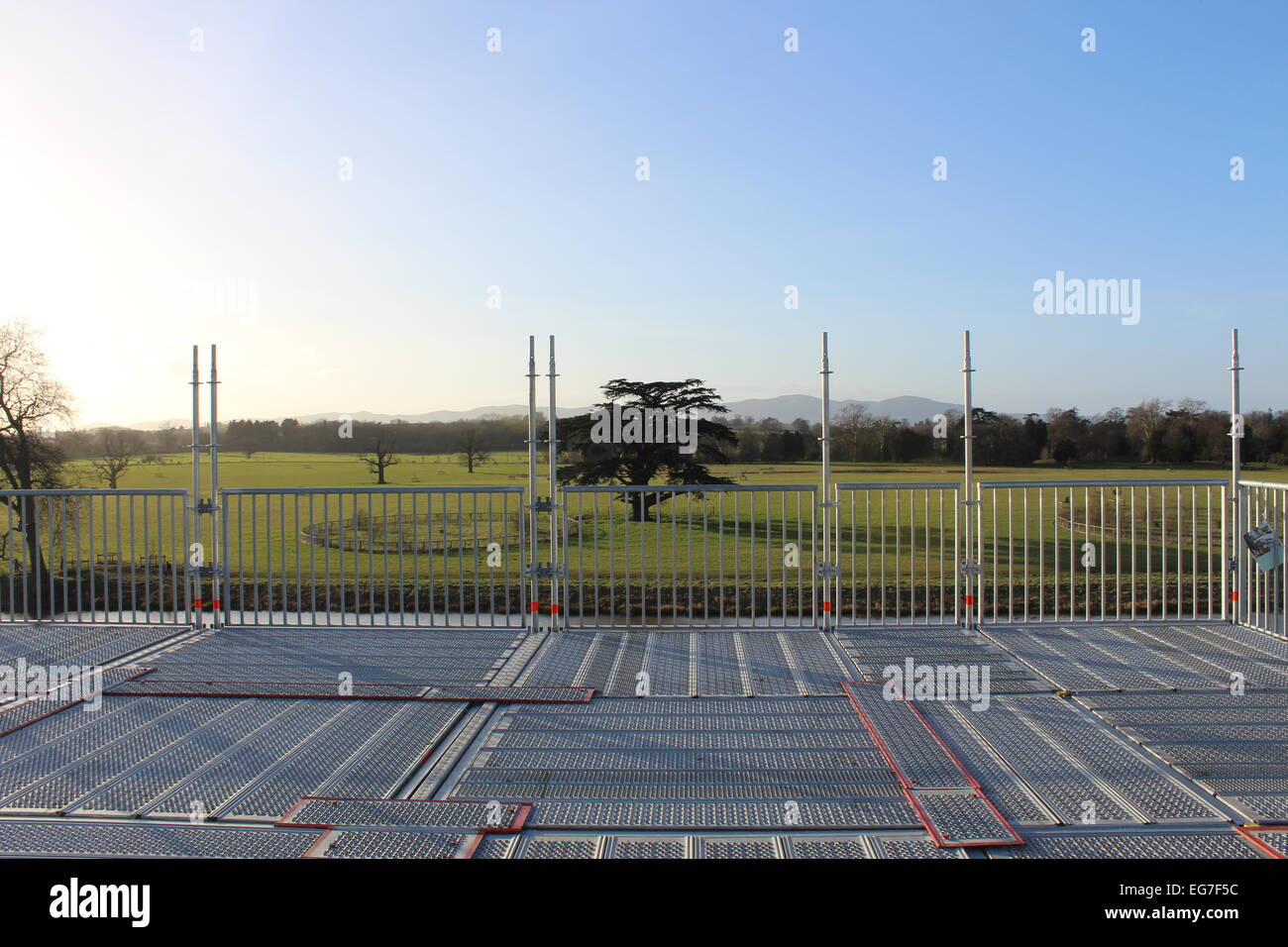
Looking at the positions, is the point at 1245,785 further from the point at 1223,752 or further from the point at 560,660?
the point at 560,660

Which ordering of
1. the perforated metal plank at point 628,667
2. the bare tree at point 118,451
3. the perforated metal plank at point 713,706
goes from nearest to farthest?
the perforated metal plank at point 713,706
the perforated metal plank at point 628,667
the bare tree at point 118,451

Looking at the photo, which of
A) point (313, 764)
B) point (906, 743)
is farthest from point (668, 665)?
point (313, 764)

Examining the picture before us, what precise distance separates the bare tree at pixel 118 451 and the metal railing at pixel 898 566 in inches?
600

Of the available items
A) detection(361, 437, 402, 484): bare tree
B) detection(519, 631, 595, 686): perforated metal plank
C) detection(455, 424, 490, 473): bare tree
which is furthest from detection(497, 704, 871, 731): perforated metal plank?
detection(361, 437, 402, 484): bare tree

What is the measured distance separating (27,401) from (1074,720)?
22440 mm

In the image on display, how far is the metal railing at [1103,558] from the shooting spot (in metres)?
6.50

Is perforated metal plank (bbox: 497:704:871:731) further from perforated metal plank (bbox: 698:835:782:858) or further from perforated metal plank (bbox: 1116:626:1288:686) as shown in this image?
perforated metal plank (bbox: 1116:626:1288:686)

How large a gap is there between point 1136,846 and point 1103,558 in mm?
3384

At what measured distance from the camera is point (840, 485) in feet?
21.6

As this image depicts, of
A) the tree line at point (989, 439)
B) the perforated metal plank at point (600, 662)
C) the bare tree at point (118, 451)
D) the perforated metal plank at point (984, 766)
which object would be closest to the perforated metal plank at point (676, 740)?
the perforated metal plank at point (984, 766)

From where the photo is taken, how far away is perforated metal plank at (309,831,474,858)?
302cm

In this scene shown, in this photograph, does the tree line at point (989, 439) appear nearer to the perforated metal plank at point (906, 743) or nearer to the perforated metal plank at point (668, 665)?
the perforated metal plank at point (668, 665)
